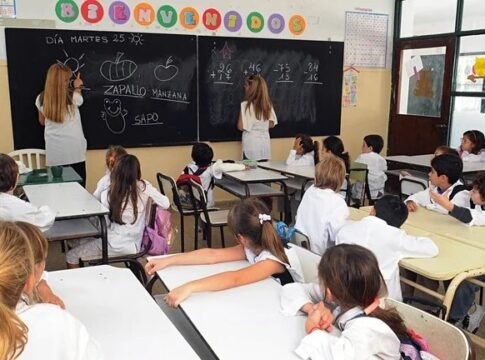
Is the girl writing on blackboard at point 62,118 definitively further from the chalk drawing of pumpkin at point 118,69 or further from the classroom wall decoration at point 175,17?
the classroom wall decoration at point 175,17

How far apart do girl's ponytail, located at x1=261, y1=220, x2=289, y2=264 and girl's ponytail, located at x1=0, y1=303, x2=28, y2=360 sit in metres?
1.18

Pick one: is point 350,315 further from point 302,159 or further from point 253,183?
point 302,159

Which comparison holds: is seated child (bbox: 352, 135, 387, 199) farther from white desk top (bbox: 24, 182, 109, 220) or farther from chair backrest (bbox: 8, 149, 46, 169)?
chair backrest (bbox: 8, 149, 46, 169)

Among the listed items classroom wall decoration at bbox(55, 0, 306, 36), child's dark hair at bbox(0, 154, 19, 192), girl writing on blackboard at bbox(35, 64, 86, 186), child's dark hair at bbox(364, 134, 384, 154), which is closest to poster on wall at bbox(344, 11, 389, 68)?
classroom wall decoration at bbox(55, 0, 306, 36)

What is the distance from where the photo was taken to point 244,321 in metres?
1.65

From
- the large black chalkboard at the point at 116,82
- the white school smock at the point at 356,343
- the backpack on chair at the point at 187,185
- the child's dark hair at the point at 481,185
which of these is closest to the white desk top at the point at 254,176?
the backpack on chair at the point at 187,185

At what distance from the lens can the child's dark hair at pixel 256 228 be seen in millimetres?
2121

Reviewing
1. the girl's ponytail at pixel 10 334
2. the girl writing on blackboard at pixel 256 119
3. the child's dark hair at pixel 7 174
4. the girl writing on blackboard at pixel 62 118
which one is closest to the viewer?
the girl's ponytail at pixel 10 334

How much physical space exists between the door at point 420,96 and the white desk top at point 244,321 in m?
5.21

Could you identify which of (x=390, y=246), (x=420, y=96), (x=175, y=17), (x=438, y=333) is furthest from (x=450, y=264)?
(x=420, y=96)

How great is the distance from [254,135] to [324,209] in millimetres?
3013

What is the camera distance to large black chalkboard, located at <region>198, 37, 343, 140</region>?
232 inches

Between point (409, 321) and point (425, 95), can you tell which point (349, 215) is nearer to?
point (409, 321)

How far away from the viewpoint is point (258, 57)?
239 inches
